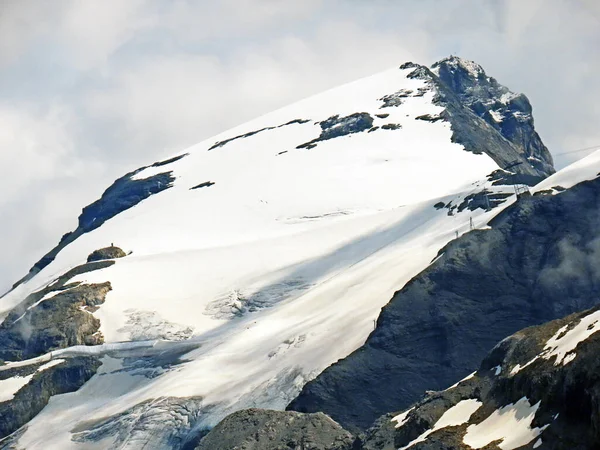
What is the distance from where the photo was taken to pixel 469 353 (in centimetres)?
12988

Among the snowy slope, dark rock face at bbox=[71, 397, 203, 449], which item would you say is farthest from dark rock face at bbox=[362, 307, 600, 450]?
dark rock face at bbox=[71, 397, 203, 449]

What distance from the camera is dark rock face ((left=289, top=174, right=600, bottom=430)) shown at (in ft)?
419

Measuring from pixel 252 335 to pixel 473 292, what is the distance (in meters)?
35.1

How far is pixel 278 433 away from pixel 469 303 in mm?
39701

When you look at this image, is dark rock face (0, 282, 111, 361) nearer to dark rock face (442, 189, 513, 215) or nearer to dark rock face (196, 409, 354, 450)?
dark rock face (442, 189, 513, 215)

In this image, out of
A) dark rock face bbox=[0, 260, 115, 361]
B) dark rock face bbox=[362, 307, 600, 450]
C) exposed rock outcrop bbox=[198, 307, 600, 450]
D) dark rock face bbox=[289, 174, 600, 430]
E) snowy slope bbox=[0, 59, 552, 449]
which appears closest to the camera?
dark rock face bbox=[362, 307, 600, 450]

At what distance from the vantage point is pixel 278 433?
10156cm

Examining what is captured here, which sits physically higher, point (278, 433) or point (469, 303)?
point (469, 303)

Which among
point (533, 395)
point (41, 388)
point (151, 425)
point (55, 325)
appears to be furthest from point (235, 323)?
point (533, 395)

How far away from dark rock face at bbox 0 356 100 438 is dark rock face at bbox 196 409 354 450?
2240 inches

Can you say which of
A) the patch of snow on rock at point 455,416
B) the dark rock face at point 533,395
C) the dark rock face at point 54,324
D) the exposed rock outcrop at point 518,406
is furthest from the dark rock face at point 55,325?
the patch of snow on rock at point 455,416

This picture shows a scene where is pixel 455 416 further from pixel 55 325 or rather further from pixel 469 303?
pixel 55 325

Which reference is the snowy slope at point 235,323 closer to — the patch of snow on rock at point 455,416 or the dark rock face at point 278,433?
the dark rock face at point 278,433

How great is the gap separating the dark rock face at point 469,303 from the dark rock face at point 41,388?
45.1m
